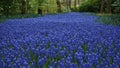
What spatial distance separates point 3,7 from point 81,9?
19413 mm

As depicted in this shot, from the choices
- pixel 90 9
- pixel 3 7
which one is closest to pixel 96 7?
pixel 90 9

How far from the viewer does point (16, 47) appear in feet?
19.4

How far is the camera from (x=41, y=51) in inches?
215

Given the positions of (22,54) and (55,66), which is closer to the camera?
(55,66)

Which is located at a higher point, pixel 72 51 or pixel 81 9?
pixel 72 51

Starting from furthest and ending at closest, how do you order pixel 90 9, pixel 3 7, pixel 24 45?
pixel 90 9 → pixel 3 7 → pixel 24 45

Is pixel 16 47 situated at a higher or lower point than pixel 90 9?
higher

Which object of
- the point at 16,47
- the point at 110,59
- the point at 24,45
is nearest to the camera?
the point at 110,59

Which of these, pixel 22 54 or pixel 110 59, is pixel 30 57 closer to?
pixel 22 54

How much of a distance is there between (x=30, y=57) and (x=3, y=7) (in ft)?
60.7

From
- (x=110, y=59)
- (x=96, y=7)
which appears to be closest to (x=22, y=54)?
(x=110, y=59)

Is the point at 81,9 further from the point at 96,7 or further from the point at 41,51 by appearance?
the point at 41,51

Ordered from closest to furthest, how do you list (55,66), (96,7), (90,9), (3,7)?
1. (55,66)
2. (3,7)
3. (96,7)
4. (90,9)

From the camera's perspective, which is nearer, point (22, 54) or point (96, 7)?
point (22, 54)
